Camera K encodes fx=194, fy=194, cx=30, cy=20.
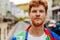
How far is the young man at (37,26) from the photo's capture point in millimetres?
942

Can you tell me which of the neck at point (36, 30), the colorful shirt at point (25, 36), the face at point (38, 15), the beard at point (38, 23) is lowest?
the colorful shirt at point (25, 36)

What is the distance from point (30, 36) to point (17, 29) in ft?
0.42

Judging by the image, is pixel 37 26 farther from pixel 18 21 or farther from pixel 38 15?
pixel 18 21

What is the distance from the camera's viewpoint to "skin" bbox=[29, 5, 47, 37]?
940 millimetres

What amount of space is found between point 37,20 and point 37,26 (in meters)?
0.03

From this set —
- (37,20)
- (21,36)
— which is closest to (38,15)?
(37,20)

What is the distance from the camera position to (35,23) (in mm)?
957

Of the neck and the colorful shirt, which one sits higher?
the neck

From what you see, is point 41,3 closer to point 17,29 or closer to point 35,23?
point 35,23

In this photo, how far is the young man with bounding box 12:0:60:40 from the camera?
942mm

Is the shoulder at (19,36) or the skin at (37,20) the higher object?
the skin at (37,20)

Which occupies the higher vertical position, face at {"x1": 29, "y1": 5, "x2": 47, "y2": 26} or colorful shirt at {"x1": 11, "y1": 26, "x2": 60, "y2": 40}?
face at {"x1": 29, "y1": 5, "x2": 47, "y2": 26}

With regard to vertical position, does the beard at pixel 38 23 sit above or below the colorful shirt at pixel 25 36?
above

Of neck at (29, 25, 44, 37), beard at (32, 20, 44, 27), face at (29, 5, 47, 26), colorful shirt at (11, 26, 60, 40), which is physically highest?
face at (29, 5, 47, 26)
